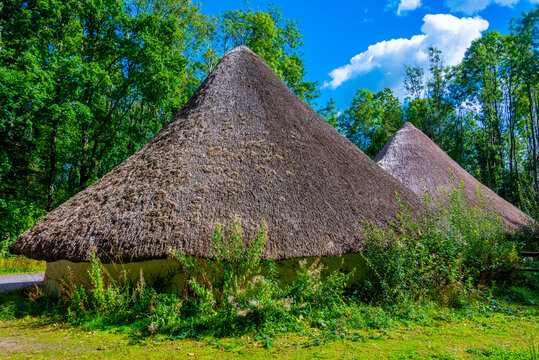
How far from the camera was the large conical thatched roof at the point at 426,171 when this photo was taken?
11.8 meters

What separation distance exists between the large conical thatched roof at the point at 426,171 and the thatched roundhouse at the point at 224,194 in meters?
3.98

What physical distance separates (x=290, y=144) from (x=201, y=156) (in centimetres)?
219

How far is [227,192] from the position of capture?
235 inches

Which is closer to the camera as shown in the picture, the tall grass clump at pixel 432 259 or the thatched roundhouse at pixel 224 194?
the thatched roundhouse at pixel 224 194

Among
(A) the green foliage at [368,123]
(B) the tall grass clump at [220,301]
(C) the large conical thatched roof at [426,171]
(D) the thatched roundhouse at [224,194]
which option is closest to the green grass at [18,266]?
(D) the thatched roundhouse at [224,194]

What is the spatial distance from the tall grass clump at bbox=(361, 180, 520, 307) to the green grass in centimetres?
1204

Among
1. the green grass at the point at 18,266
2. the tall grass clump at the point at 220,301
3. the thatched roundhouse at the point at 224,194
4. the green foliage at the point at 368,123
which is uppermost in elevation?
the green foliage at the point at 368,123

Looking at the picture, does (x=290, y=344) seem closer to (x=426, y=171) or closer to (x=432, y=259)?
(x=432, y=259)

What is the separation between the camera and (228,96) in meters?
8.27

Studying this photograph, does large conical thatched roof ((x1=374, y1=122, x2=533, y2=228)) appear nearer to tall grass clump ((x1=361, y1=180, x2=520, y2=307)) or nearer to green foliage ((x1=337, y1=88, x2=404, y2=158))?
tall grass clump ((x1=361, y1=180, x2=520, y2=307))

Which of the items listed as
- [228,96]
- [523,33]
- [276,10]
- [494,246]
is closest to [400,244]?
[494,246]

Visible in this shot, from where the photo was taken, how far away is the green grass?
10.9m

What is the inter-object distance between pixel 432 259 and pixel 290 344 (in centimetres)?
386

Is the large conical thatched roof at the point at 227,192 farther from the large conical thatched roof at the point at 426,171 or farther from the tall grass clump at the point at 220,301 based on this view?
the large conical thatched roof at the point at 426,171
